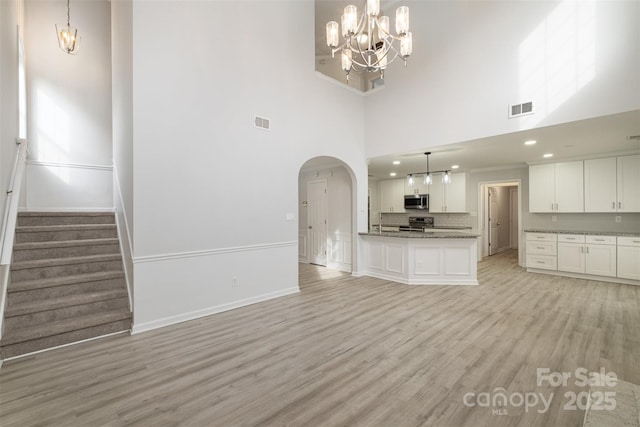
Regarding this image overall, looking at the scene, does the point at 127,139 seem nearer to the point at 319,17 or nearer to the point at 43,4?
the point at 43,4

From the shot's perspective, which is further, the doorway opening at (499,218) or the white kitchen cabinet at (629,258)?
the doorway opening at (499,218)

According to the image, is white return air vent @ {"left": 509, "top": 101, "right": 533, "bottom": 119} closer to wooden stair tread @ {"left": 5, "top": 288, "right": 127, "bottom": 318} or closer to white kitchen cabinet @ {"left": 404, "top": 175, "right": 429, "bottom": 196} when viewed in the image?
white kitchen cabinet @ {"left": 404, "top": 175, "right": 429, "bottom": 196}

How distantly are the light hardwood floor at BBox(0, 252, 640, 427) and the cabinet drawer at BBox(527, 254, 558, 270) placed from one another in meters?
1.95

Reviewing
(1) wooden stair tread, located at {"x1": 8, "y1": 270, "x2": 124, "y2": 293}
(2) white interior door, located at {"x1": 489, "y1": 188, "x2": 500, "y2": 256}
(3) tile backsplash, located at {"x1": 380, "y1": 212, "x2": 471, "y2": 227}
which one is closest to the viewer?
(1) wooden stair tread, located at {"x1": 8, "y1": 270, "x2": 124, "y2": 293}

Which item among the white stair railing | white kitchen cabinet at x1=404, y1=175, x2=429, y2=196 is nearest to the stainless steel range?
white kitchen cabinet at x1=404, y1=175, x2=429, y2=196

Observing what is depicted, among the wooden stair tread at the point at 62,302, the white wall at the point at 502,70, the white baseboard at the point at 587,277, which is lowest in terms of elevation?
the white baseboard at the point at 587,277

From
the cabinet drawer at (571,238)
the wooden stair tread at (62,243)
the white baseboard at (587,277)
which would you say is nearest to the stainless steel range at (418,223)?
the white baseboard at (587,277)

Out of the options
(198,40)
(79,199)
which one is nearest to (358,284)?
(198,40)

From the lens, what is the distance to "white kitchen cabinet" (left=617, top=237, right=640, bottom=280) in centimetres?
519

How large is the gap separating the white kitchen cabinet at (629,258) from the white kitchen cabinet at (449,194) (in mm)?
3182

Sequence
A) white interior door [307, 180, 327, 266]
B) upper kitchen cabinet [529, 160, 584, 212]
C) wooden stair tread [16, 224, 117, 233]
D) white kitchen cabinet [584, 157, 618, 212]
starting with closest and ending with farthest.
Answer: wooden stair tread [16, 224, 117, 233]
white kitchen cabinet [584, 157, 618, 212]
upper kitchen cabinet [529, 160, 584, 212]
white interior door [307, 180, 327, 266]

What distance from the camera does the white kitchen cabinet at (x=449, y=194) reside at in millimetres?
7930

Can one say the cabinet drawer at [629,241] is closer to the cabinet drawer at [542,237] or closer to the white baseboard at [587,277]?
the white baseboard at [587,277]

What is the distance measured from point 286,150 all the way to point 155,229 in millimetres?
2415
